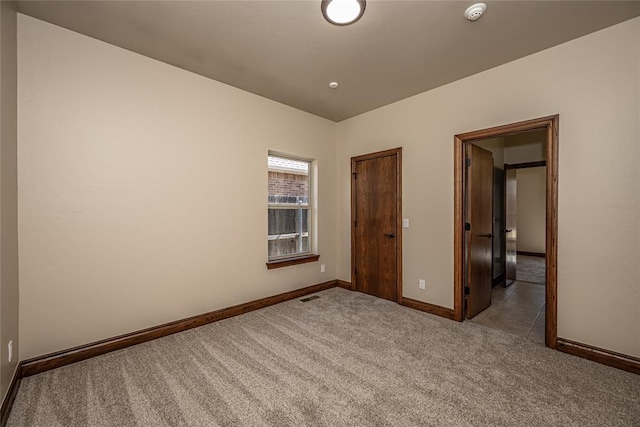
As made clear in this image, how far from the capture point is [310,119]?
4.21m

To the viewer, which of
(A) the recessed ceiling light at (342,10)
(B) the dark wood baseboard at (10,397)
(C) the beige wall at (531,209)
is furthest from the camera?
(C) the beige wall at (531,209)

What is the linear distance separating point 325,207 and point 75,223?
3.04 meters

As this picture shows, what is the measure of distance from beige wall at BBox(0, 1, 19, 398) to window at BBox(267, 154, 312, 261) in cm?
238

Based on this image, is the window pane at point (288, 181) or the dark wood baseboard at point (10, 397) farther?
the window pane at point (288, 181)

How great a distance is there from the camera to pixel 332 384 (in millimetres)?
1979

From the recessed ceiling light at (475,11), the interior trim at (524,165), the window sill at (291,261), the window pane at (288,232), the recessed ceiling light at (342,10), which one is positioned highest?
the recessed ceiling light at (475,11)

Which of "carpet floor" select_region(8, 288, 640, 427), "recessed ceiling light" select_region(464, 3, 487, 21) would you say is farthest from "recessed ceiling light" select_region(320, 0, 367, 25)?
"carpet floor" select_region(8, 288, 640, 427)

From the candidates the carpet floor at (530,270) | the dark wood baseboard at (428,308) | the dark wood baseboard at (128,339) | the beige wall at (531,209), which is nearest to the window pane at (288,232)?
the dark wood baseboard at (128,339)

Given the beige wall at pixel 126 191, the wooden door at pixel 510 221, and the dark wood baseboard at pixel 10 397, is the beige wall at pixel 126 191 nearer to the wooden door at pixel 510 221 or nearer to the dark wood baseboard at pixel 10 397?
the dark wood baseboard at pixel 10 397

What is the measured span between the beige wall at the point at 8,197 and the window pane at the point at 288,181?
2424 mm

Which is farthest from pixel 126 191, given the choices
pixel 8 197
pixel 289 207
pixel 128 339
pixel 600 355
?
pixel 600 355

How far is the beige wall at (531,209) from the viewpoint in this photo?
7.46 metres

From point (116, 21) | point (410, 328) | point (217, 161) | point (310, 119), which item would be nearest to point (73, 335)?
point (217, 161)

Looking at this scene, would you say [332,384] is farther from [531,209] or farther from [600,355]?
[531,209]
